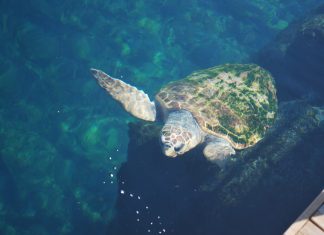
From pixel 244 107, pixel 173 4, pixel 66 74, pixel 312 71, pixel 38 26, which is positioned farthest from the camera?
pixel 173 4

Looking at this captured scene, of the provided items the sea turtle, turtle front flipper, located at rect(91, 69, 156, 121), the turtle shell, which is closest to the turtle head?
the sea turtle

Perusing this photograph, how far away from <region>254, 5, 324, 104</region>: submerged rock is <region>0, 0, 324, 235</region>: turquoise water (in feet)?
0.53

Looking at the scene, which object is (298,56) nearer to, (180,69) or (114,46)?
(180,69)

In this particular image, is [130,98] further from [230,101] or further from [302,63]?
[302,63]

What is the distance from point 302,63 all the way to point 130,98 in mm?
5762

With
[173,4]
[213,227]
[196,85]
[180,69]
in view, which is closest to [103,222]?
[213,227]

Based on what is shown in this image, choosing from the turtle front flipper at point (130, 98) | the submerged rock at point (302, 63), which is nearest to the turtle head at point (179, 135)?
the turtle front flipper at point (130, 98)

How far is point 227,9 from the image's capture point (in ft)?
49.1

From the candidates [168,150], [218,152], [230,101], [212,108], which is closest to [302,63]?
[230,101]

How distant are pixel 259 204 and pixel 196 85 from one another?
362 cm

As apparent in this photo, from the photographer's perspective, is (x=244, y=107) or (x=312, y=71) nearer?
(x=244, y=107)

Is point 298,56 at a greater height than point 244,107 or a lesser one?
greater

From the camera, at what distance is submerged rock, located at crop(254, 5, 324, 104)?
966 cm

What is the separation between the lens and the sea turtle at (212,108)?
748 centimetres
